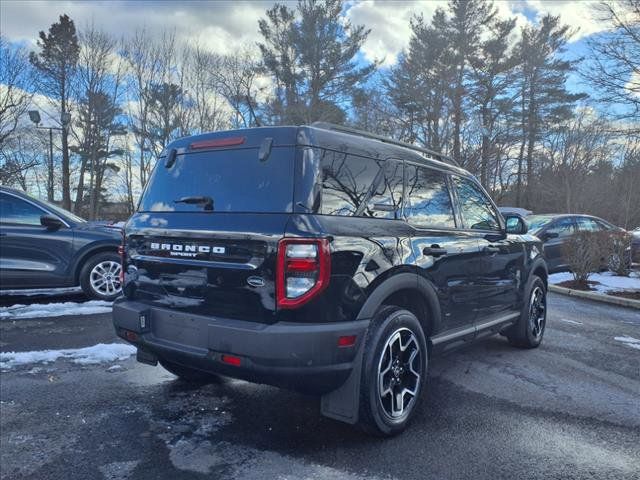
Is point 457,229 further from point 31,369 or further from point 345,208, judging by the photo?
point 31,369

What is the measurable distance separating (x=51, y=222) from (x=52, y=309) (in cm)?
124

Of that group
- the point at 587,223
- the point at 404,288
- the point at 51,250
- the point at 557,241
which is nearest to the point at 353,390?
the point at 404,288

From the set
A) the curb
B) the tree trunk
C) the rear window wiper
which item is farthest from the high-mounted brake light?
the tree trunk

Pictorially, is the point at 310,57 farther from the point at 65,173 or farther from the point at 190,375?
the point at 190,375

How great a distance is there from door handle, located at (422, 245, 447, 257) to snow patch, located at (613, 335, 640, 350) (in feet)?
11.9

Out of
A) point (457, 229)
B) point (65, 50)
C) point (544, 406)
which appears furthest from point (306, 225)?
point (65, 50)

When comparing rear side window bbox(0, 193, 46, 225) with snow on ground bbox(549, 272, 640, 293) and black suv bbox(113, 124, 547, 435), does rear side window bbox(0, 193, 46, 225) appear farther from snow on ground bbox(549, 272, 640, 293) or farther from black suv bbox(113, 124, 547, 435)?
snow on ground bbox(549, 272, 640, 293)

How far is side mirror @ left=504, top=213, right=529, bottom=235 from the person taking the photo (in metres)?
4.99

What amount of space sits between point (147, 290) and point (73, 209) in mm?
32916

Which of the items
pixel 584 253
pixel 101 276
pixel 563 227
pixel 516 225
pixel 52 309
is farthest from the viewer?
pixel 563 227

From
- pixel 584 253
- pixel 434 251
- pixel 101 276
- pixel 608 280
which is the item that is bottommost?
pixel 608 280

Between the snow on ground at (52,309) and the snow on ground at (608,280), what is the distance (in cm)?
898

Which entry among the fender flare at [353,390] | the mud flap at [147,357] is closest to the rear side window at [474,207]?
→ the fender flare at [353,390]

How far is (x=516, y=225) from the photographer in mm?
5016
